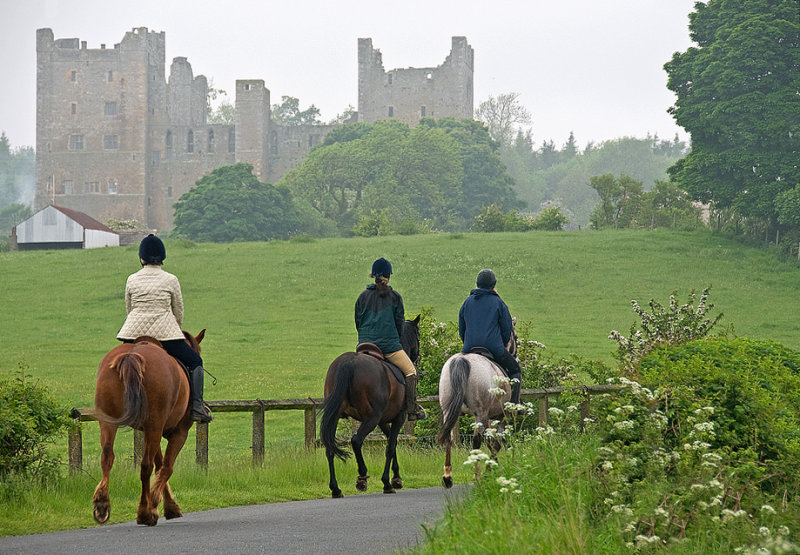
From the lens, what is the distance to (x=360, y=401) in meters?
12.3

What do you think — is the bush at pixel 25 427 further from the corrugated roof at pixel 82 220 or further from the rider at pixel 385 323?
the corrugated roof at pixel 82 220

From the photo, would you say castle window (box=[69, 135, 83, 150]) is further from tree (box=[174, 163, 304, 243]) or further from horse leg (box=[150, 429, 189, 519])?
horse leg (box=[150, 429, 189, 519])

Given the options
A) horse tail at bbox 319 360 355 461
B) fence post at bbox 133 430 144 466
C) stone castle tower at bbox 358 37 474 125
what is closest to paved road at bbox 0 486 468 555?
horse tail at bbox 319 360 355 461

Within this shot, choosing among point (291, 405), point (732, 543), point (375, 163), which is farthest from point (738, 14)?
point (732, 543)

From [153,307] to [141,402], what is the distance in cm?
130

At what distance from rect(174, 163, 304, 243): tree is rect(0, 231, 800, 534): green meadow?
1748 cm

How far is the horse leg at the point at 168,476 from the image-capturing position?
408 inches

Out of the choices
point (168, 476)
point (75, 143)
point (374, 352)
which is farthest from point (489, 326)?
point (75, 143)

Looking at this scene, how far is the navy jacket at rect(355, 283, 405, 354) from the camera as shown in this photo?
1290cm

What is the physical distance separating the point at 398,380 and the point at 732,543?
6.45m

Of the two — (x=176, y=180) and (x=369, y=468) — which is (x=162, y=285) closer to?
(x=369, y=468)

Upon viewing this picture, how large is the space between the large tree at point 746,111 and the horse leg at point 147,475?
51137 mm

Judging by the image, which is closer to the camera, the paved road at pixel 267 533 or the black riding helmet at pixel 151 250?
the paved road at pixel 267 533

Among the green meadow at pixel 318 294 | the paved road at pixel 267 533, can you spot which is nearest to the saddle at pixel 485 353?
the paved road at pixel 267 533
